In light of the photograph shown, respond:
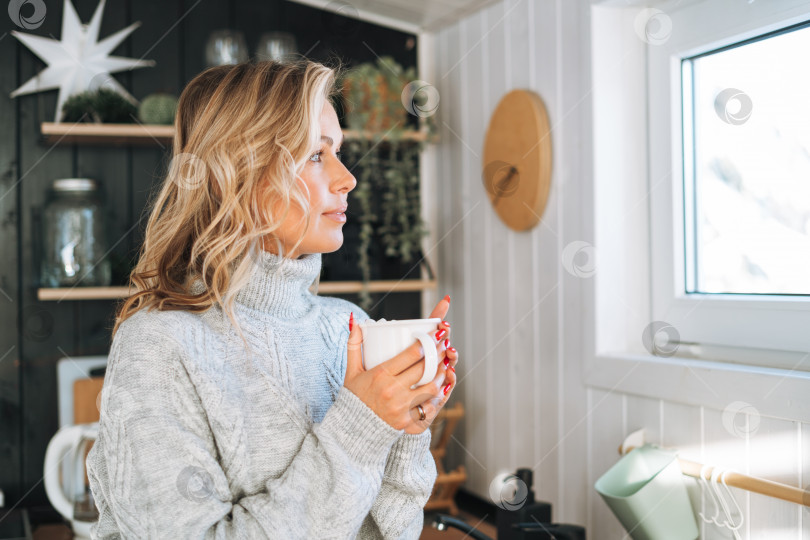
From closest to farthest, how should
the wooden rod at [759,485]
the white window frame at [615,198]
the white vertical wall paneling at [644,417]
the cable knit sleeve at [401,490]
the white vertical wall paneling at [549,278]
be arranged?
the cable knit sleeve at [401,490] → the wooden rod at [759,485] → the white vertical wall paneling at [644,417] → the white window frame at [615,198] → the white vertical wall paneling at [549,278]

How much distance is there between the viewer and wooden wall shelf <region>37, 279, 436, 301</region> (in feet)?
5.27

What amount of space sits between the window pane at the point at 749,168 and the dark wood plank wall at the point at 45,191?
0.87m

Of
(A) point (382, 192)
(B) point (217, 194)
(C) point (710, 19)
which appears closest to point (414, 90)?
(A) point (382, 192)

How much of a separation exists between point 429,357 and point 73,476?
1.13 metres

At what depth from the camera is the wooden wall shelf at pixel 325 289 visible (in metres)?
1.61

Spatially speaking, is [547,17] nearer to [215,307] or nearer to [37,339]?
[215,307]

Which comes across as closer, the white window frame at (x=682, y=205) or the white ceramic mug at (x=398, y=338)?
the white ceramic mug at (x=398, y=338)

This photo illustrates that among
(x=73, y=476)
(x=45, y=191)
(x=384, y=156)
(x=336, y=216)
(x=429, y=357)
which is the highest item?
(x=384, y=156)

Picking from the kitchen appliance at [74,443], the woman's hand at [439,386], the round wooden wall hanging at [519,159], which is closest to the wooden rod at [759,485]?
the woman's hand at [439,386]

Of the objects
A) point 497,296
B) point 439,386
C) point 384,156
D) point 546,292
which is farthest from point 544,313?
point 439,386

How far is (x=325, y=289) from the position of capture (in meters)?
1.78

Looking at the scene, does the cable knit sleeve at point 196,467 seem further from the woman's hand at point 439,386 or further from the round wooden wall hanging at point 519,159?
the round wooden wall hanging at point 519,159

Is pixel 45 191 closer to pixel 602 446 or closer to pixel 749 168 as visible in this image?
pixel 602 446

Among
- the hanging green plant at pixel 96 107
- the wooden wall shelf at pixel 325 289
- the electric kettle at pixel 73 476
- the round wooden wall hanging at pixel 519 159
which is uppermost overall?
the hanging green plant at pixel 96 107
